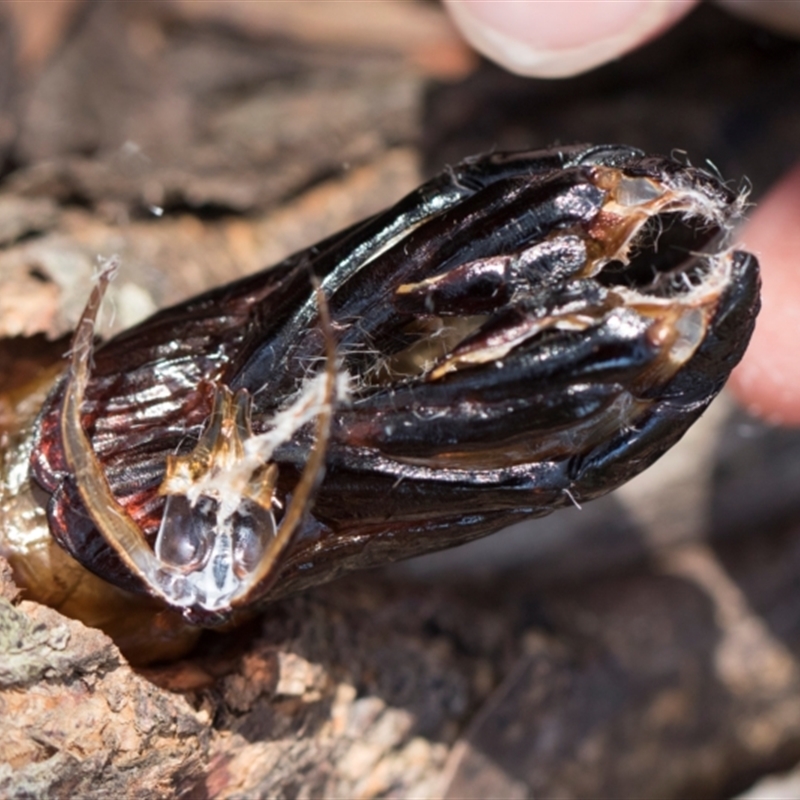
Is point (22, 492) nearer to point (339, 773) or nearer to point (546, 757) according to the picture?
point (339, 773)

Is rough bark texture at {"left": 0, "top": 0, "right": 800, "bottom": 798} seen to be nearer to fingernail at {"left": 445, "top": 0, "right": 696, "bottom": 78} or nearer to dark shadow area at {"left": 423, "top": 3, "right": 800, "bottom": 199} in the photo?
dark shadow area at {"left": 423, "top": 3, "right": 800, "bottom": 199}

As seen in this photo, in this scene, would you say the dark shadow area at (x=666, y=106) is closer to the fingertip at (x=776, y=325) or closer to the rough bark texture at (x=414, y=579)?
the rough bark texture at (x=414, y=579)

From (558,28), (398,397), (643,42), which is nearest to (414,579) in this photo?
(398,397)

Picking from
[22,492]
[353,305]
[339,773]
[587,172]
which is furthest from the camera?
[339,773]

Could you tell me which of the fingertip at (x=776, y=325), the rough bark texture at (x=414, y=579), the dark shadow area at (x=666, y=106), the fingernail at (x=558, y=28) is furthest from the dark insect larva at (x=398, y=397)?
the dark shadow area at (x=666, y=106)

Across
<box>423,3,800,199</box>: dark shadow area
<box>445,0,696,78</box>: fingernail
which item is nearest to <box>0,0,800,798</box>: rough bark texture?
<box>423,3,800,199</box>: dark shadow area

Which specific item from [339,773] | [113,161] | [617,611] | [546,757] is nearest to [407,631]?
[339,773]

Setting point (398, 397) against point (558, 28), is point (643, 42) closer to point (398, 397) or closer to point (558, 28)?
point (558, 28)
